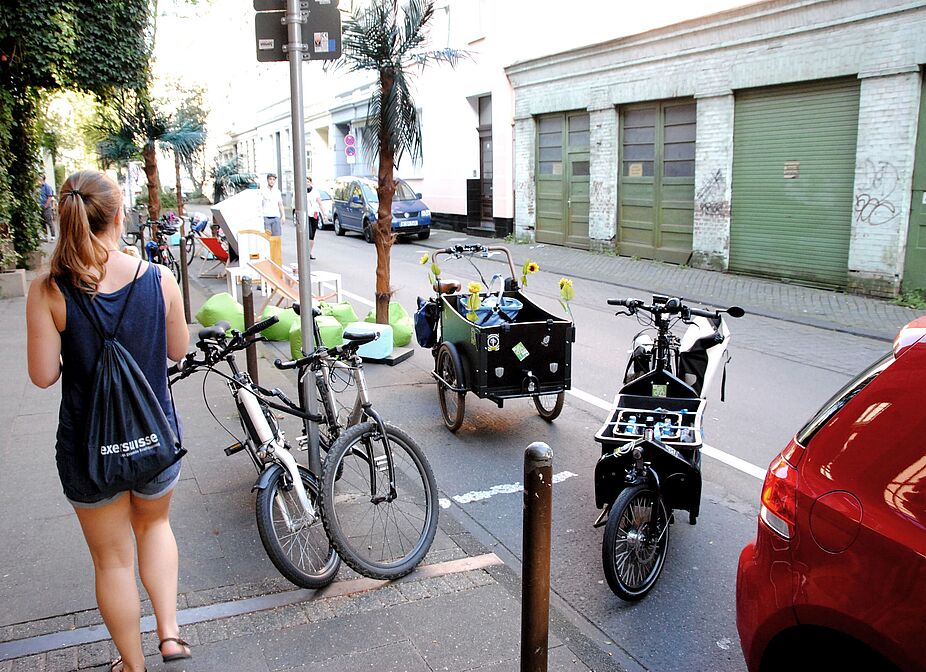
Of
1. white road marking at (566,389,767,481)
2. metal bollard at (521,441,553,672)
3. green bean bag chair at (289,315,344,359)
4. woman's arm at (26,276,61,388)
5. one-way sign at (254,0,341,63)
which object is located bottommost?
white road marking at (566,389,767,481)

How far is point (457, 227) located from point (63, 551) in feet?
72.2

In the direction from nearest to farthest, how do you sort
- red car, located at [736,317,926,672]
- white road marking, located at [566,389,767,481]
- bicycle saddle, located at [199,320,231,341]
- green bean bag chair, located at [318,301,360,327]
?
1. red car, located at [736,317,926,672]
2. bicycle saddle, located at [199,320,231,341]
3. white road marking, located at [566,389,767,481]
4. green bean bag chair, located at [318,301,360,327]

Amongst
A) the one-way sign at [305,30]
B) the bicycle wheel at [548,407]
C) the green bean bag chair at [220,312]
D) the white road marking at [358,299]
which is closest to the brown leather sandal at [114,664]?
the one-way sign at [305,30]

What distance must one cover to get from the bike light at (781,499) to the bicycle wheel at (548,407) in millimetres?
3985

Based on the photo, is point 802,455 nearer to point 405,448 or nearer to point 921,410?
point 921,410

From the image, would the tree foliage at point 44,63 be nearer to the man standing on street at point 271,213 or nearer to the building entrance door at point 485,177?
the man standing on street at point 271,213

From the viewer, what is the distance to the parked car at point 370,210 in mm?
23250

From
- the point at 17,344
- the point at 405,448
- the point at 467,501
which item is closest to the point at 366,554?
the point at 405,448

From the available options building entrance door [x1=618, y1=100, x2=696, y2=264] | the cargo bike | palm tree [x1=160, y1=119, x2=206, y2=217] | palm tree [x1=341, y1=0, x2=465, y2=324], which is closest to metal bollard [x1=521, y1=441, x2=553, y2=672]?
the cargo bike

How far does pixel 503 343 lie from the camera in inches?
246

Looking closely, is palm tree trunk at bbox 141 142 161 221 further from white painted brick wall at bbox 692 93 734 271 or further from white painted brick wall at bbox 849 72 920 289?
white painted brick wall at bbox 849 72 920 289

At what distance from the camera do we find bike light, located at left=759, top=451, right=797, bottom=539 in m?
2.65

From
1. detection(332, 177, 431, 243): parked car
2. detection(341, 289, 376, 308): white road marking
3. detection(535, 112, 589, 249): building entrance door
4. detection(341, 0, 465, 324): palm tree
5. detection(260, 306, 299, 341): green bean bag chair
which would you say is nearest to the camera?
detection(341, 0, 465, 324): palm tree

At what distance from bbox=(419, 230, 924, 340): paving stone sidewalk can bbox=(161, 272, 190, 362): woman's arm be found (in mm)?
9511
